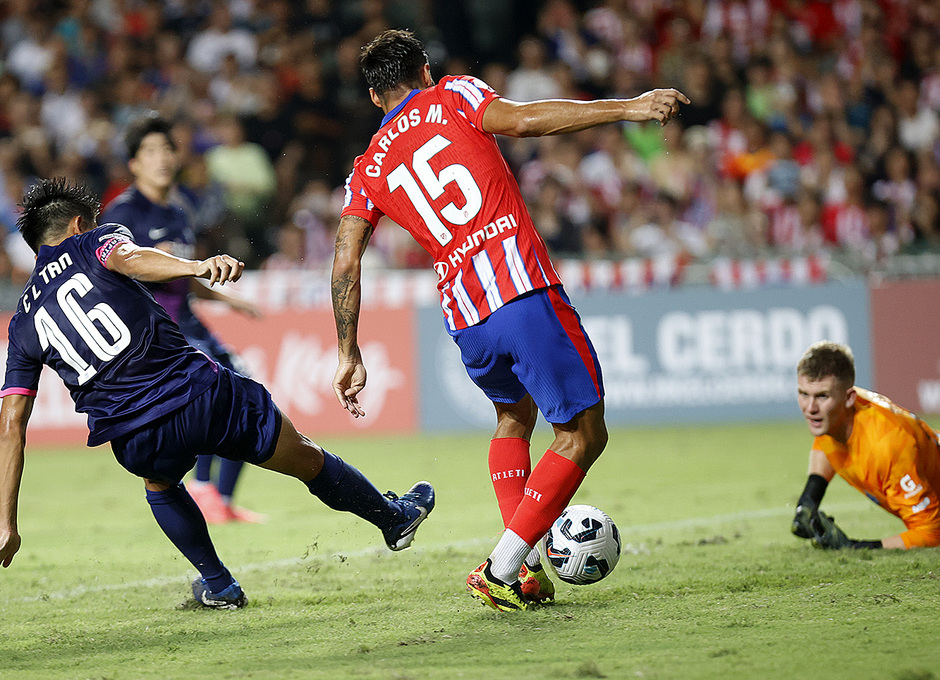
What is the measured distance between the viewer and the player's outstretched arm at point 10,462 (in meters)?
4.14

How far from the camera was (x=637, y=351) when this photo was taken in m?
12.1

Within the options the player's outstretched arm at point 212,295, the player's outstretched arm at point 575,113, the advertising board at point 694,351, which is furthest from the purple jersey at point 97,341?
the advertising board at point 694,351

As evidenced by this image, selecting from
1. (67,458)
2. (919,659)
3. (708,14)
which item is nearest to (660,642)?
(919,659)

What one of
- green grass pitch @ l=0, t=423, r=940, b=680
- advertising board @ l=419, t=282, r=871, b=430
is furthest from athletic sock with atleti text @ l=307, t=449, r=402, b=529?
advertising board @ l=419, t=282, r=871, b=430

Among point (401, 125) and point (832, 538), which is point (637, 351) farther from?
point (401, 125)

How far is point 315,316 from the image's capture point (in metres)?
12.3

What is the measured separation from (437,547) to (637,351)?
6.21 metres

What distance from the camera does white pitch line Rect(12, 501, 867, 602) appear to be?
17.9 ft

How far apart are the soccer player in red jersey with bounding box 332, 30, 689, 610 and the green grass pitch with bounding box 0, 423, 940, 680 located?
48cm

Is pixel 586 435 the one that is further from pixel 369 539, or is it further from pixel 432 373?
pixel 432 373

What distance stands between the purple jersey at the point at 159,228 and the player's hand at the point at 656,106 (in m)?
3.61

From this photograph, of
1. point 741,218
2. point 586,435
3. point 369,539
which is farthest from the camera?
point 741,218

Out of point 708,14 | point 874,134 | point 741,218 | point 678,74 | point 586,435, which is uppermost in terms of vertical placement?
point 708,14

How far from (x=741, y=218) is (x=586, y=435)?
9.53 meters
